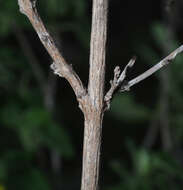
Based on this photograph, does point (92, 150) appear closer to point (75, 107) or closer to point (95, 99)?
point (95, 99)

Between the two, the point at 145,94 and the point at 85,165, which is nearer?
the point at 85,165

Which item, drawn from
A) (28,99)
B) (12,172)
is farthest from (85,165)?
(28,99)

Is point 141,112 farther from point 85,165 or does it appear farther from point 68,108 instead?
point 85,165

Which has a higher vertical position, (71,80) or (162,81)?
(162,81)

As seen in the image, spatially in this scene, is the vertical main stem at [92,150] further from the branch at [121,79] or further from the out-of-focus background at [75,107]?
the out-of-focus background at [75,107]

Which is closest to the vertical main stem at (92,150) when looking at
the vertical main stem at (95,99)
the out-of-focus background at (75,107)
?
the vertical main stem at (95,99)

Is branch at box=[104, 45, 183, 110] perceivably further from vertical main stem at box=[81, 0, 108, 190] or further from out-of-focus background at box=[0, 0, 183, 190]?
out-of-focus background at box=[0, 0, 183, 190]
